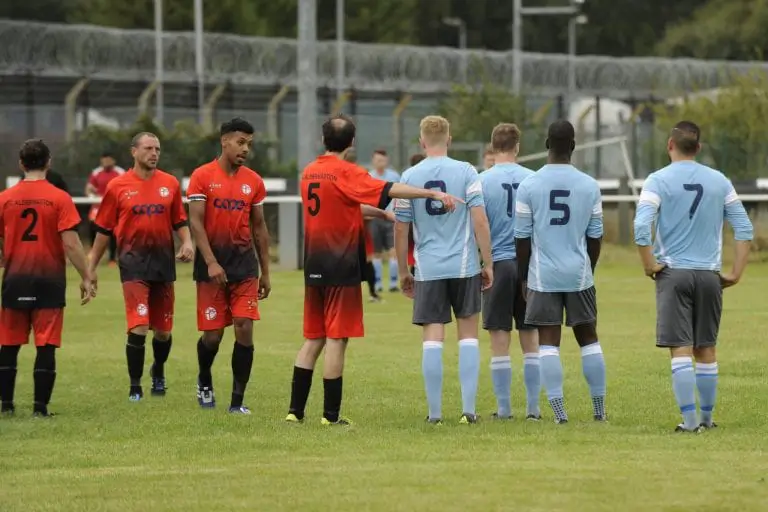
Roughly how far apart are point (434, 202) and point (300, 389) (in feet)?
5.20

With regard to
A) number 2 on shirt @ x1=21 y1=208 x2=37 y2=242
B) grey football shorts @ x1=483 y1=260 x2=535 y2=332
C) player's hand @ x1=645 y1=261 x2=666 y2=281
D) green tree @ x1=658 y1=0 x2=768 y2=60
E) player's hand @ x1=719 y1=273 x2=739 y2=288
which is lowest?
grey football shorts @ x1=483 y1=260 x2=535 y2=332

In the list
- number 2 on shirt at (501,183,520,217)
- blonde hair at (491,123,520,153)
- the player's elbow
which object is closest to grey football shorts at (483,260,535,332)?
number 2 on shirt at (501,183,520,217)

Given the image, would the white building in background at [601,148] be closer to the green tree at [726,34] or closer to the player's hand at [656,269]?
the player's hand at [656,269]

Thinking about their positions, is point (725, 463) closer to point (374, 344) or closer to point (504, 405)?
point (504, 405)

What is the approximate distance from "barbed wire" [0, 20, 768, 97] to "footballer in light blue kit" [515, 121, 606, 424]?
27.4m

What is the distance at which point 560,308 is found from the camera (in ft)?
38.7

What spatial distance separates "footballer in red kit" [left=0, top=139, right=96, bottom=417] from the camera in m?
13.2

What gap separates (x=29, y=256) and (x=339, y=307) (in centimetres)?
275

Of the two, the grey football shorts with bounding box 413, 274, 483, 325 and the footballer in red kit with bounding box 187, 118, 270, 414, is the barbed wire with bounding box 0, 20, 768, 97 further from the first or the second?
the grey football shorts with bounding box 413, 274, 483, 325

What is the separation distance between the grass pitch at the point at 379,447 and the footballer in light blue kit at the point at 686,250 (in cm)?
56

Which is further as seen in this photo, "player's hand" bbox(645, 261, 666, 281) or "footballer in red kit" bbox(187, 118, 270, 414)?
"footballer in red kit" bbox(187, 118, 270, 414)

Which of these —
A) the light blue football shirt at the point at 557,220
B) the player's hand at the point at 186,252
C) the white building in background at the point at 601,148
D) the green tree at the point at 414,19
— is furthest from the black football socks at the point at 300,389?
the green tree at the point at 414,19

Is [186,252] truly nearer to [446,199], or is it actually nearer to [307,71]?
[446,199]

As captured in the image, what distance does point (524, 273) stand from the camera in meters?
11.8
